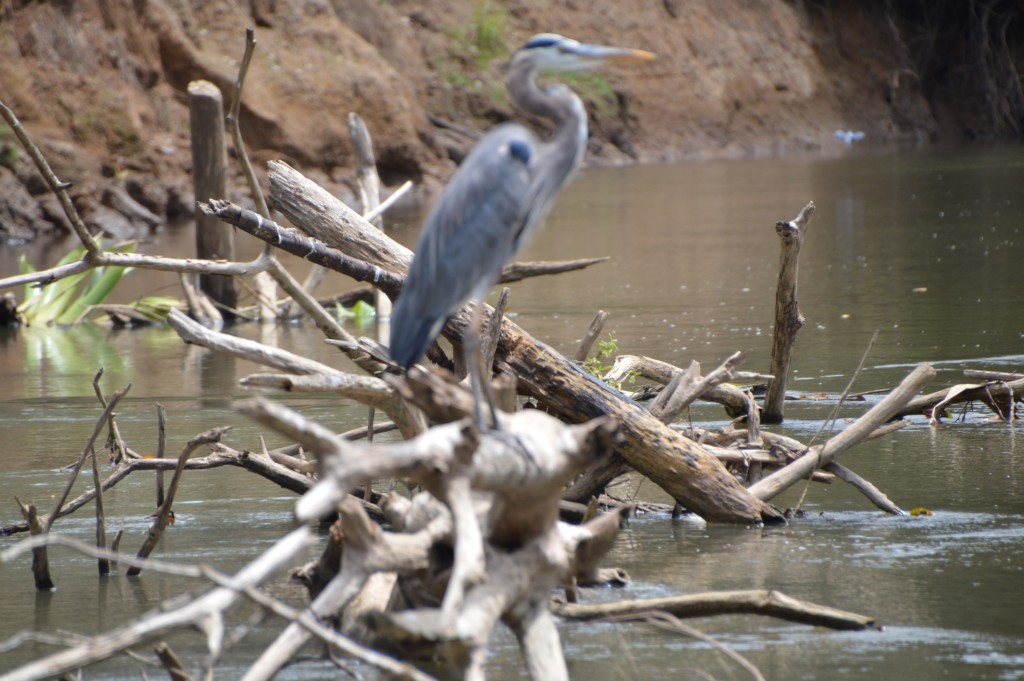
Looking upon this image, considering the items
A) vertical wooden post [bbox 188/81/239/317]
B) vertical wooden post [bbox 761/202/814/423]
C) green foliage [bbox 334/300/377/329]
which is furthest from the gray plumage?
vertical wooden post [bbox 188/81/239/317]

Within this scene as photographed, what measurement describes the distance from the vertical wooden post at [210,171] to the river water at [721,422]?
0.59 meters

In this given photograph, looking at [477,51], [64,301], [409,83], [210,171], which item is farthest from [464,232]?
[477,51]

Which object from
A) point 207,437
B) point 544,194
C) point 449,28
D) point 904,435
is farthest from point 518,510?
point 449,28

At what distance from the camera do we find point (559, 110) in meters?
3.33

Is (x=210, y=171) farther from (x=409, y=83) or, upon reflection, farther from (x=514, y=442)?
(x=409, y=83)

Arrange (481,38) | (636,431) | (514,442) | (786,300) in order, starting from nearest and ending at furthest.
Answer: (514,442) → (636,431) → (786,300) → (481,38)

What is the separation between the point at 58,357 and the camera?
8.66 meters

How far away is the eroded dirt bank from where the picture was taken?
2000 cm

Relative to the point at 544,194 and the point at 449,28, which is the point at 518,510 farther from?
the point at 449,28

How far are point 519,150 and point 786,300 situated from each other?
2210 millimetres

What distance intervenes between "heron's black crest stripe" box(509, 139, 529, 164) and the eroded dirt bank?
16.1 meters

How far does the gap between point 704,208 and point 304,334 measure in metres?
9.47

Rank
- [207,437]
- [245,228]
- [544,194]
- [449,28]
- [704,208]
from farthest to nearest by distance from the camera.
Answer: [449,28]
[704,208]
[245,228]
[207,437]
[544,194]

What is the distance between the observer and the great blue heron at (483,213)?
323 cm
